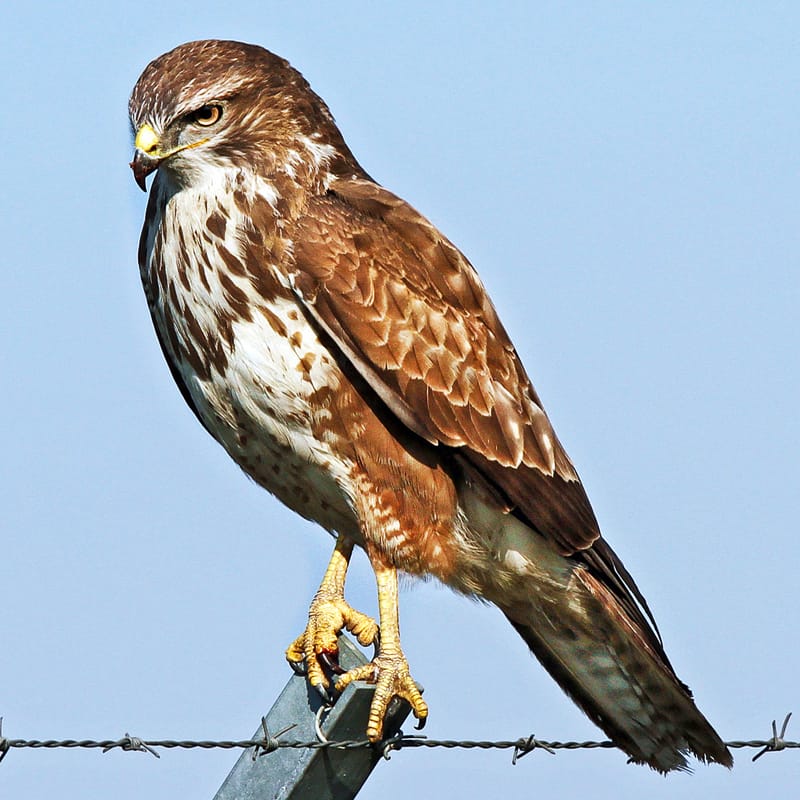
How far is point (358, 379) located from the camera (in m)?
4.79

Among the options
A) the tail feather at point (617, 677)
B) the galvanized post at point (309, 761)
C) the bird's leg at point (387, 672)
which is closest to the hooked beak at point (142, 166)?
the bird's leg at point (387, 672)

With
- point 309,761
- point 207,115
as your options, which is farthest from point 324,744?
point 207,115

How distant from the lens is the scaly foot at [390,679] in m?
4.07

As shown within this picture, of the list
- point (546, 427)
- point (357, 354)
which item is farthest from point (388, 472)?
point (546, 427)

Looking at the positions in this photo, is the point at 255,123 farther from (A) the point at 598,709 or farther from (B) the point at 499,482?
(A) the point at 598,709

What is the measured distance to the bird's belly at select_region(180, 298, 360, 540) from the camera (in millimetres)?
4676

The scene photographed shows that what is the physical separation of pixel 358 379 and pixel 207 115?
3.30 feet

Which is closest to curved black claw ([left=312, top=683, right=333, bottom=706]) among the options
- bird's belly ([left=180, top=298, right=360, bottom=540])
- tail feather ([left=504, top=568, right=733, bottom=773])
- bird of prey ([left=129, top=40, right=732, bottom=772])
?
bird of prey ([left=129, top=40, right=732, bottom=772])

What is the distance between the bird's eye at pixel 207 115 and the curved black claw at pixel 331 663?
1.78m

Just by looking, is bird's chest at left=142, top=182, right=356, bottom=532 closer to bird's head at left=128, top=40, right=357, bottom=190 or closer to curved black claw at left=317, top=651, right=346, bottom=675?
bird's head at left=128, top=40, right=357, bottom=190

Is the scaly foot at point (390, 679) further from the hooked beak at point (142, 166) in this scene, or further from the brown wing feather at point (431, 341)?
the hooked beak at point (142, 166)

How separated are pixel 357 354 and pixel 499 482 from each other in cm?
71

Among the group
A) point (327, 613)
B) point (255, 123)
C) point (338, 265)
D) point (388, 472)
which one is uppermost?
point (255, 123)

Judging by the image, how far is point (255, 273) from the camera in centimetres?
Result: 473
